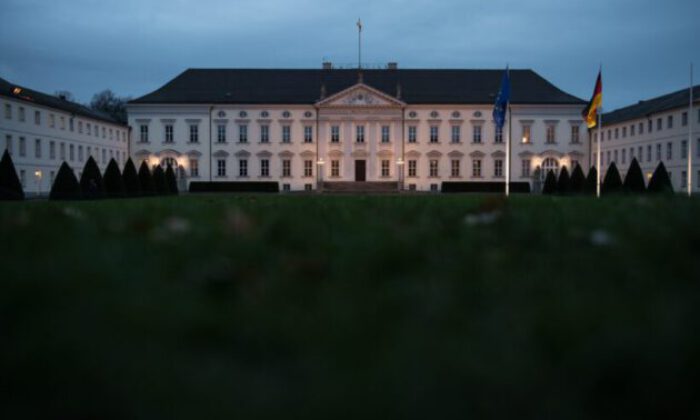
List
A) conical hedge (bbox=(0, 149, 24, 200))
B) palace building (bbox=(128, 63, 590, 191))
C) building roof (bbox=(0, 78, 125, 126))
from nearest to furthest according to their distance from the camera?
conical hedge (bbox=(0, 149, 24, 200))
building roof (bbox=(0, 78, 125, 126))
palace building (bbox=(128, 63, 590, 191))

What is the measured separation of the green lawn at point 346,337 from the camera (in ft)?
4.16

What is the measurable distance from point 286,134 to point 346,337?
6317 centimetres

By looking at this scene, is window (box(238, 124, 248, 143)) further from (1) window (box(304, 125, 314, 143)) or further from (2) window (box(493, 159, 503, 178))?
(2) window (box(493, 159, 503, 178))

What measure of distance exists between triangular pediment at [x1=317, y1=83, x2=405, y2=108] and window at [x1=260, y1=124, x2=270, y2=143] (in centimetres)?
634

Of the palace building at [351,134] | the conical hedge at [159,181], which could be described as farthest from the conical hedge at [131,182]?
the palace building at [351,134]

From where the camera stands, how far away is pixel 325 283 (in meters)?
2.10

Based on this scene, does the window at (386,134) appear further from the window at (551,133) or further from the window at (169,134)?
the window at (169,134)

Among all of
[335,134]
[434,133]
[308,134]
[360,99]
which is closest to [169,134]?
[308,134]

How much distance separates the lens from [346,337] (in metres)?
1.51

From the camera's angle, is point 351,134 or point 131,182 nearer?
point 131,182

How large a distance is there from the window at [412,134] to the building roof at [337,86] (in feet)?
8.98

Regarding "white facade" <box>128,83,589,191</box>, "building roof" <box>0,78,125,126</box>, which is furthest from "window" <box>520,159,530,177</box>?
"building roof" <box>0,78,125,126</box>

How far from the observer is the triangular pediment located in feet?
201

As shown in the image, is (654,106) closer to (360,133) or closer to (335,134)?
(360,133)
